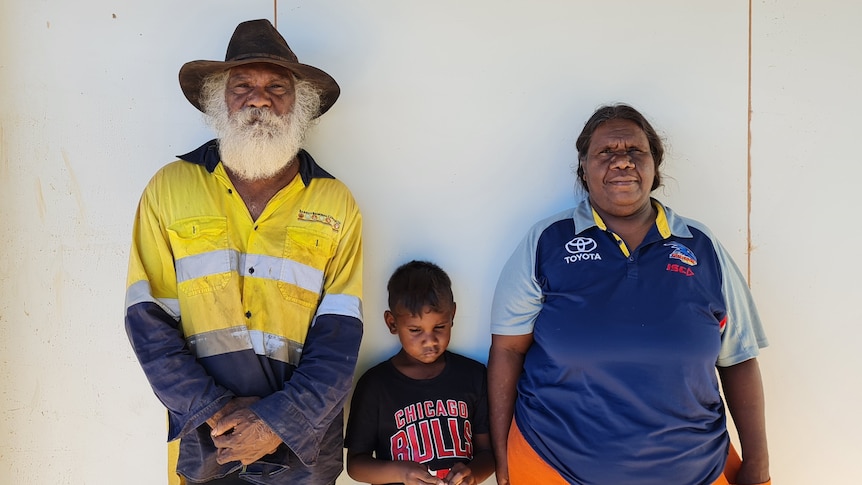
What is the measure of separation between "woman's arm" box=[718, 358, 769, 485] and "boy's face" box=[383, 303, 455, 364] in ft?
3.86

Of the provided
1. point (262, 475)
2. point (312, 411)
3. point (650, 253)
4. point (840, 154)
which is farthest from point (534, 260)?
point (840, 154)

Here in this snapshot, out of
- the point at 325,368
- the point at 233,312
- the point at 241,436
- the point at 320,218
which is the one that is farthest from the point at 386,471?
the point at 320,218

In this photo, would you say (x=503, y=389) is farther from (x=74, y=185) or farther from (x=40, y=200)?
(x=40, y=200)

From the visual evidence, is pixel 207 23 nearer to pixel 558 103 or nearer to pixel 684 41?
pixel 558 103

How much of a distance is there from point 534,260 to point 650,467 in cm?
87

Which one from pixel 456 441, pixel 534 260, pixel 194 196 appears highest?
pixel 194 196

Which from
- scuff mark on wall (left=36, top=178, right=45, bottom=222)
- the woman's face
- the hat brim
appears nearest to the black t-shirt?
the woman's face

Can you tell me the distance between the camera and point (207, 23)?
307 centimetres

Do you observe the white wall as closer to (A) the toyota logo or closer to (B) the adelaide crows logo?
(A) the toyota logo

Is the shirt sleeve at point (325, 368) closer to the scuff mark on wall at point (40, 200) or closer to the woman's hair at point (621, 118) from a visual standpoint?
the woman's hair at point (621, 118)

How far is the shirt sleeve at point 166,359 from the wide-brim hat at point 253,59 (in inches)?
27.4

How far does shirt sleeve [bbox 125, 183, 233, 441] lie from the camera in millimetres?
2361

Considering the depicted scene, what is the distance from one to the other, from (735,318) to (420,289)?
1245 millimetres

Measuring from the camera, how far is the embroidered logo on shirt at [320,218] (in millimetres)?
2654
